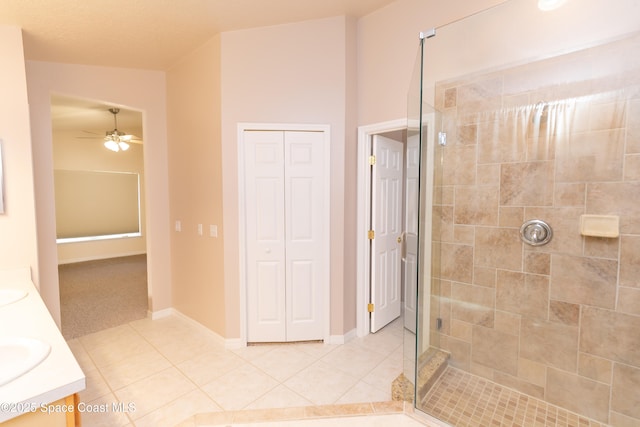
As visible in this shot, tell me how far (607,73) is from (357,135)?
5.64 ft

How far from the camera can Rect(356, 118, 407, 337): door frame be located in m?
2.80

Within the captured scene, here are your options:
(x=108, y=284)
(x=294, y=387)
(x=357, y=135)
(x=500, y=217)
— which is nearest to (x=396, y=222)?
(x=357, y=135)

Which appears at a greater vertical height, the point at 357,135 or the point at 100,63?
the point at 100,63

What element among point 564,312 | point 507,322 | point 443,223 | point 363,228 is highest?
point 443,223

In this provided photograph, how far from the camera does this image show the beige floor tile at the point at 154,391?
2.00 metres

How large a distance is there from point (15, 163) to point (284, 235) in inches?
81.5

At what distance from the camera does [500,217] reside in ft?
6.72

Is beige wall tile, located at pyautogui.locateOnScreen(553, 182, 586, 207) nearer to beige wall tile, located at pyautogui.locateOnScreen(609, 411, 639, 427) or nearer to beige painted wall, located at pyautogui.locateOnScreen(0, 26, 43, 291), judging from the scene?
beige wall tile, located at pyautogui.locateOnScreen(609, 411, 639, 427)

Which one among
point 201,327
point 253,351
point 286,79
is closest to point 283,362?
point 253,351

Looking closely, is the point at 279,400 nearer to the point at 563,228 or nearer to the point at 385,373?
the point at 385,373

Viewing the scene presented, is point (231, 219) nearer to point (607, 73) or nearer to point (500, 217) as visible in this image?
point (500, 217)

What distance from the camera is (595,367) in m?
1.74

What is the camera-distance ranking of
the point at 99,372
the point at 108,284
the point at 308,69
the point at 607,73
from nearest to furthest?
1. the point at 607,73
2. the point at 99,372
3. the point at 308,69
4. the point at 108,284

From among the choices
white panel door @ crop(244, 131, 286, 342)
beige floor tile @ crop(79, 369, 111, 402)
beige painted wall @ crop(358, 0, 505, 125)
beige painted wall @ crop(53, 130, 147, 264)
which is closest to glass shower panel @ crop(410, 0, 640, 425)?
beige painted wall @ crop(358, 0, 505, 125)
